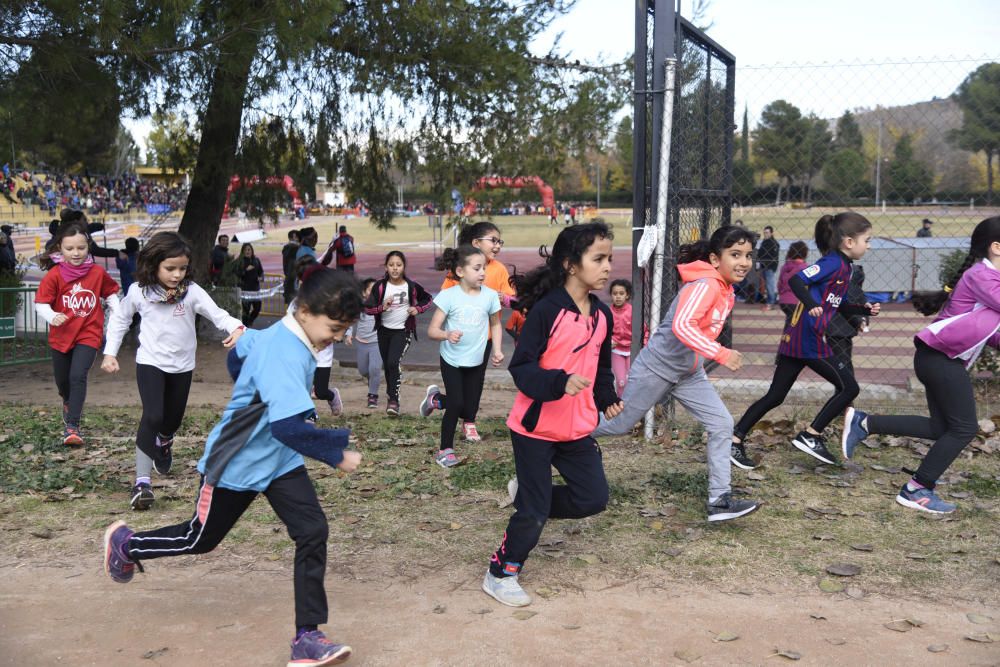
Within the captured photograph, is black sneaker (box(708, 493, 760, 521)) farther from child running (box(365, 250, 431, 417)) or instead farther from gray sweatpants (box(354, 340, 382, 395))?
gray sweatpants (box(354, 340, 382, 395))

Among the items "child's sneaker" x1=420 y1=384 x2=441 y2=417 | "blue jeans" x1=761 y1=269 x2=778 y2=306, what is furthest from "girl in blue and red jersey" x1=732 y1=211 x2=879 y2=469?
"blue jeans" x1=761 y1=269 x2=778 y2=306

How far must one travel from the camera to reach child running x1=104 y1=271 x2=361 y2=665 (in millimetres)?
3559

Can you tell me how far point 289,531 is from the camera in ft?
12.4

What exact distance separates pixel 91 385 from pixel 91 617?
772cm

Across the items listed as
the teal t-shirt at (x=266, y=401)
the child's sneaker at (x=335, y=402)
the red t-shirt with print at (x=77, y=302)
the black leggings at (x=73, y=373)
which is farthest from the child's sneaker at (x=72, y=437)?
the teal t-shirt at (x=266, y=401)

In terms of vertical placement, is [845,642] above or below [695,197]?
below

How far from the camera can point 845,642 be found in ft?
13.1

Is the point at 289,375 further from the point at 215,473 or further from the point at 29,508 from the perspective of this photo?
the point at 29,508

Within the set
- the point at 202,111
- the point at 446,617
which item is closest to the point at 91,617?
the point at 446,617

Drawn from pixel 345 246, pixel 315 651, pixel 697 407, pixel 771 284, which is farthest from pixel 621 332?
pixel 771 284

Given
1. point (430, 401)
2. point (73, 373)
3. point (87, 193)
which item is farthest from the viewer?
point (87, 193)

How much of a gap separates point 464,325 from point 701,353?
2.32 meters

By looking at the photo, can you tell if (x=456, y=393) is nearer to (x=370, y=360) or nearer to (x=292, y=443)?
(x=370, y=360)

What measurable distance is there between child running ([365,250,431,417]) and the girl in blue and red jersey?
324 cm
